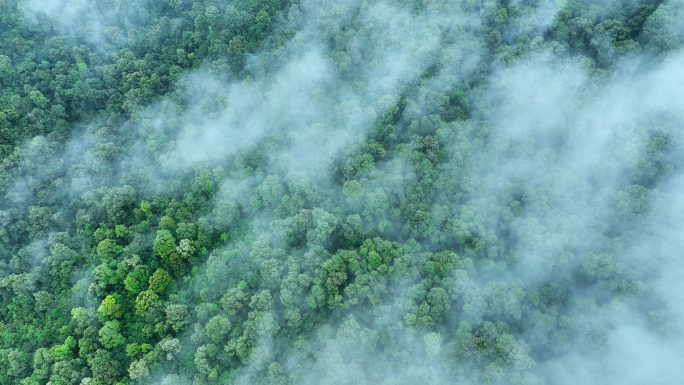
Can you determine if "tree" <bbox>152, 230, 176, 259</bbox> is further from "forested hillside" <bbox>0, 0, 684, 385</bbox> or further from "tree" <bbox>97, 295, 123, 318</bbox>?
"tree" <bbox>97, 295, 123, 318</bbox>

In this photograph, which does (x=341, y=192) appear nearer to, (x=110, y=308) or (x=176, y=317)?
(x=176, y=317)

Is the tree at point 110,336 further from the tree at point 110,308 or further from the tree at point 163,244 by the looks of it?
the tree at point 163,244

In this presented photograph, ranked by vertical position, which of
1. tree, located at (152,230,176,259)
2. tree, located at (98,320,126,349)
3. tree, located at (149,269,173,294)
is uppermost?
tree, located at (152,230,176,259)

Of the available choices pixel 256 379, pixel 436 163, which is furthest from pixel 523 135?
pixel 256 379

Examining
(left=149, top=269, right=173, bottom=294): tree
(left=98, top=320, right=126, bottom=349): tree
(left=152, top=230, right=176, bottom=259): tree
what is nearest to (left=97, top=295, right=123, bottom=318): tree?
(left=98, top=320, right=126, bottom=349): tree

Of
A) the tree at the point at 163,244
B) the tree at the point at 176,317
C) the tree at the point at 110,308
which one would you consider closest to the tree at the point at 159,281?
the tree at the point at 163,244

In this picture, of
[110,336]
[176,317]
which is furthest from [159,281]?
[110,336]

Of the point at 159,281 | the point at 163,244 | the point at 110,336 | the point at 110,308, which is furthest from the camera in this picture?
the point at 163,244

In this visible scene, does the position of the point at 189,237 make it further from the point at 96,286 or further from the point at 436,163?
the point at 436,163

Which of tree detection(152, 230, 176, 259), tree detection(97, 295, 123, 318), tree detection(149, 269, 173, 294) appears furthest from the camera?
tree detection(152, 230, 176, 259)
